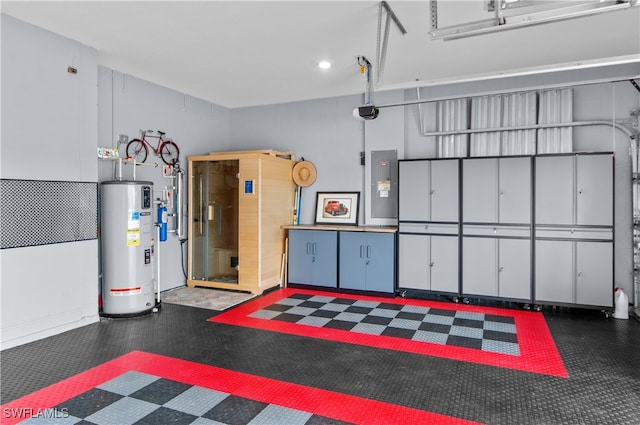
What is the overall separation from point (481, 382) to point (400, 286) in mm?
2781

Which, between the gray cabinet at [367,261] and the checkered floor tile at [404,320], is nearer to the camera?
the checkered floor tile at [404,320]

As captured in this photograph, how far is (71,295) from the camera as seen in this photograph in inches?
171

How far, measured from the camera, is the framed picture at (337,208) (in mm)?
6695

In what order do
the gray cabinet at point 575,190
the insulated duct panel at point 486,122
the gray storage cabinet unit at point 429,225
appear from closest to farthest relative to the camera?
1. the gray cabinet at point 575,190
2. the gray storage cabinet unit at point 429,225
3. the insulated duct panel at point 486,122

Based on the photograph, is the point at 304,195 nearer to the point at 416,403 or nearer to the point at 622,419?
the point at 416,403

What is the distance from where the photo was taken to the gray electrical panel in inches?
253

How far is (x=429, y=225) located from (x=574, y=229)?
71.9 inches

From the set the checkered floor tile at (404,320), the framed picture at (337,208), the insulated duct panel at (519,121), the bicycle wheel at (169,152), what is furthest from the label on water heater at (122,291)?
the insulated duct panel at (519,121)

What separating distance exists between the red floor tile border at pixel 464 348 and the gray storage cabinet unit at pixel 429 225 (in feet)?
1.24

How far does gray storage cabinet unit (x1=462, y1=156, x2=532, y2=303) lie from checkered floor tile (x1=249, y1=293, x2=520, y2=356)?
0.56 metres

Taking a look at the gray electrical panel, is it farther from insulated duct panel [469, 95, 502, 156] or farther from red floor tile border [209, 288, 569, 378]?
red floor tile border [209, 288, 569, 378]

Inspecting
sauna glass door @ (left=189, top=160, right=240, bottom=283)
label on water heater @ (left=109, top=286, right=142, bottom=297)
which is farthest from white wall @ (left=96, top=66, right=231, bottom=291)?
label on water heater @ (left=109, top=286, right=142, bottom=297)

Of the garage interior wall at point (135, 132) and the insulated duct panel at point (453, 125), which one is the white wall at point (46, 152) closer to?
the garage interior wall at point (135, 132)

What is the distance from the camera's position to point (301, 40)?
4.36 metres
